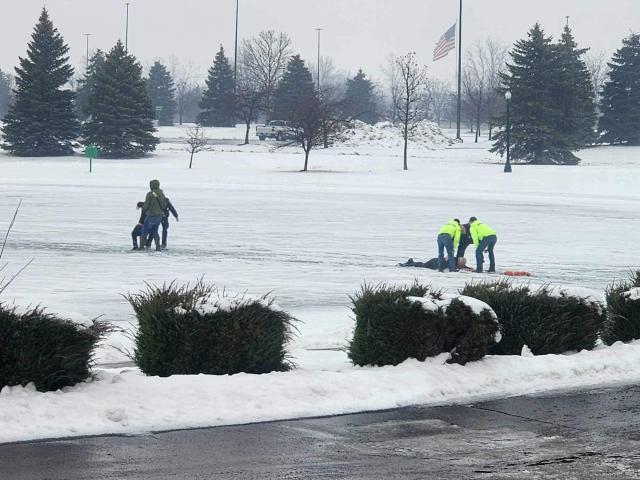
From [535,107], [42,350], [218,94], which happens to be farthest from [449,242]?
[218,94]

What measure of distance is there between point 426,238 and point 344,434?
2202cm

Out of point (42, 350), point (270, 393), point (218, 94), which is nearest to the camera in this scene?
point (42, 350)

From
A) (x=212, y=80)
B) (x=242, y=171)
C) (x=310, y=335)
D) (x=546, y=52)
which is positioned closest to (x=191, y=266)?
(x=310, y=335)

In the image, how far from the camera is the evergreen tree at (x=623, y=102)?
78.7m

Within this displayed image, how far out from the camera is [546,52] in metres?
69.1

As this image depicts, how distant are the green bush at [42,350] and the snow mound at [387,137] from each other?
70.1 m

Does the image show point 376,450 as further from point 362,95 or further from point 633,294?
point 362,95

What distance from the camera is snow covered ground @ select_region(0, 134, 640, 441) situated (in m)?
8.49

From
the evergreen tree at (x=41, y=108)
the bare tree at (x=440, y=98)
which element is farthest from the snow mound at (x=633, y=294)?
the bare tree at (x=440, y=98)

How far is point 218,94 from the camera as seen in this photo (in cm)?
10175

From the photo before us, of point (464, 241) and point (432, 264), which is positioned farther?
point (464, 241)

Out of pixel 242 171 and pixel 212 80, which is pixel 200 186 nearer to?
pixel 242 171

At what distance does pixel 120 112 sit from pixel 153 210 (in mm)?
46863

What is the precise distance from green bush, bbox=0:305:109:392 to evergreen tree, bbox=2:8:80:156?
64896 millimetres
